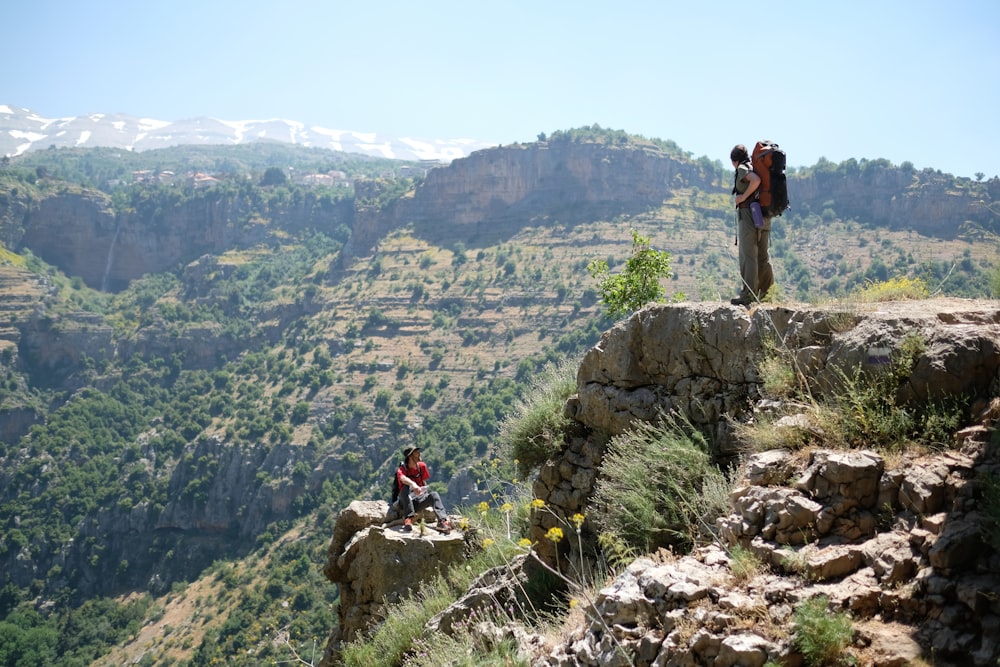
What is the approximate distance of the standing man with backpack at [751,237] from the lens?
713 centimetres

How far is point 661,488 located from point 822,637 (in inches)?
91.8

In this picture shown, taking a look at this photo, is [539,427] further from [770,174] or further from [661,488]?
[770,174]

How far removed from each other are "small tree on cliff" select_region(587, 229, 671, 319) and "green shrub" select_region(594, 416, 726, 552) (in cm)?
382

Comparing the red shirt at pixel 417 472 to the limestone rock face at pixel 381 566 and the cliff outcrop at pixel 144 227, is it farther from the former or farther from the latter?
the cliff outcrop at pixel 144 227

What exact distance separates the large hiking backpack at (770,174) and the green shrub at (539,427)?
9.06 ft

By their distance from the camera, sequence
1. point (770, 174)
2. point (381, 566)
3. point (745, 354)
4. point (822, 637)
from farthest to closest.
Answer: point (381, 566) < point (770, 174) < point (745, 354) < point (822, 637)

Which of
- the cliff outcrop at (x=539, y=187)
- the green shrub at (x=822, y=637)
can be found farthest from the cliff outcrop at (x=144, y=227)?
the green shrub at (x=822, y=637)

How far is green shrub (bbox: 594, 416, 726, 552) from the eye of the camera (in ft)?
17.7

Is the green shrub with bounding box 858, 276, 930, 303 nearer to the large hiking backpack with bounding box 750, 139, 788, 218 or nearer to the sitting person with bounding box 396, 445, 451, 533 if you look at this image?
the large hiking backpack with bounding box 750, 139, 788, 218

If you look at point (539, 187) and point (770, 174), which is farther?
point (539, 187)

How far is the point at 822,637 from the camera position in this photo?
3.61 metres

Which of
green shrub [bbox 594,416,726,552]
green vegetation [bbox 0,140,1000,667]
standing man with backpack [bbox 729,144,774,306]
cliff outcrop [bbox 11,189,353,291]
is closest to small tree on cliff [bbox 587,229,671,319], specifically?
green vegetation [bbox 0,140,1000,667]

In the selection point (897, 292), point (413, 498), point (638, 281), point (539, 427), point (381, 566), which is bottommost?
point (381, 566)

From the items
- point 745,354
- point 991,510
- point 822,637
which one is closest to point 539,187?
point 745,354
